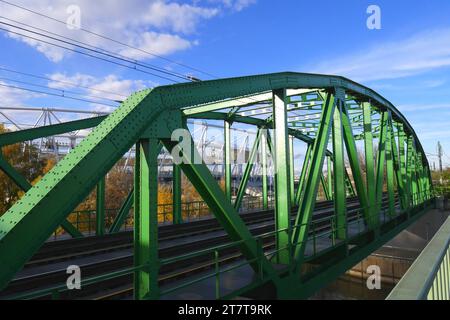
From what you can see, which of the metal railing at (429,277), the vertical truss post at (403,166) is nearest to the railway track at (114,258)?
the metal railing at (429,277)

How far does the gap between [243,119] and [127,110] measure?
18.4 m

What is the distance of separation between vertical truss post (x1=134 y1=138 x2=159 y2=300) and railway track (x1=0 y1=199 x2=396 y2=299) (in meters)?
2.25

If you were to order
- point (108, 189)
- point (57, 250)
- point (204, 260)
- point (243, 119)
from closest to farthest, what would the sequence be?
point (204, 260) → point (57, 250) → point (243, 119) → point (108, 189)

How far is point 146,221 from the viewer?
525 cm

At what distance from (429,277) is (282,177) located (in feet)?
21.4

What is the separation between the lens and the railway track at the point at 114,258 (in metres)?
7.69

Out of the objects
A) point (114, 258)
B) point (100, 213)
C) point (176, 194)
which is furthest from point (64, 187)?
point (176, 194)

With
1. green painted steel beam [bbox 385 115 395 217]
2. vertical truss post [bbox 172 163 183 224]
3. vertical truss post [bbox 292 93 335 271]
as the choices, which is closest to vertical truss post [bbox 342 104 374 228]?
vertical truss post [bbox 292 93 335 271]

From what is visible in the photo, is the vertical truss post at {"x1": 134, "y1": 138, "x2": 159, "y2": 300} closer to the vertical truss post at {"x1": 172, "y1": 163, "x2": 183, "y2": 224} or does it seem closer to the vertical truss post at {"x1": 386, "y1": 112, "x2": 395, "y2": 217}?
A: the vertical truss post at {"x1": 172, "y1": 163, "x2": 183, "y2": 224}

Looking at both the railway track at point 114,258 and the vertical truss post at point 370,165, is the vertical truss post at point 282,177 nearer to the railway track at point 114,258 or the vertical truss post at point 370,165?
the railway track at point 114,258

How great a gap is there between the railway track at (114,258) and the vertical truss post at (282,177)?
5.10 ft

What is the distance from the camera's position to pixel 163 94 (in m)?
5.57
